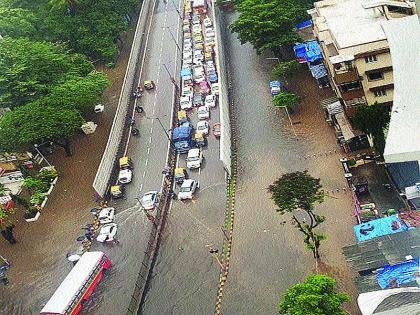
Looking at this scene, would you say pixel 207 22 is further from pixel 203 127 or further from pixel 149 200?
pixel 149 200

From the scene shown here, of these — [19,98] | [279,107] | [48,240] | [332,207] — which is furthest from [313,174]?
[19,98]

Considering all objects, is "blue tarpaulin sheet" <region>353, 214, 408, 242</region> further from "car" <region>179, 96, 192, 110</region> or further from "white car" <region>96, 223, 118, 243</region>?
"car" <region>179, 96, 192, 110</region>

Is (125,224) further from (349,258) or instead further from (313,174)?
(349,258)

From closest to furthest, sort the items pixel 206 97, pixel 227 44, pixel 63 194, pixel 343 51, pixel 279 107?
pixel 343 51, pixel 63 194, pixel 279 107, pixel 206 97, pixel 227 44

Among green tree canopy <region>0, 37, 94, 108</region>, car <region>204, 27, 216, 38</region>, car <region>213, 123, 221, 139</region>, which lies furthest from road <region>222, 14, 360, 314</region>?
green tree canopy <region>0, 37, 94, 108</region>

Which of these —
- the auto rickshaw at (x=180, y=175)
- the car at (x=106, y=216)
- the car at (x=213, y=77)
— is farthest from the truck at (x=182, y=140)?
the car at (x=213, y=77)

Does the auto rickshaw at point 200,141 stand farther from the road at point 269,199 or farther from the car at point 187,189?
the car at point 187,189
